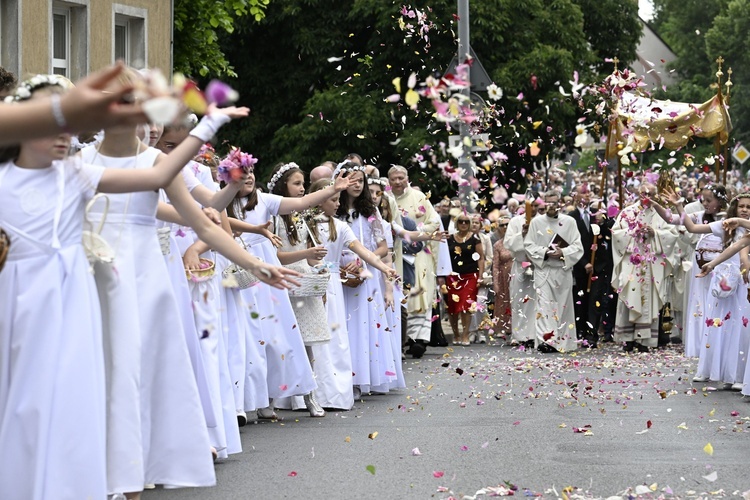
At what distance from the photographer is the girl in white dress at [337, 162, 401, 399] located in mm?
13406

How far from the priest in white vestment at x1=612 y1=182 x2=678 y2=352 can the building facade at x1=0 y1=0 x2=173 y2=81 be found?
7630mm

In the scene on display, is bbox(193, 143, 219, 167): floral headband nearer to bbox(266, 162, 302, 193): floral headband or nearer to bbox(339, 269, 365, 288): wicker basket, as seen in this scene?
bbox(266, 162, 302, 193): floral headband

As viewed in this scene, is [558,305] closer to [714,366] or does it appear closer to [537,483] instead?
[714,366]

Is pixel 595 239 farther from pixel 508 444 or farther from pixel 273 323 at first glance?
pixel 508 444

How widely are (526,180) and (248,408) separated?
21450mm

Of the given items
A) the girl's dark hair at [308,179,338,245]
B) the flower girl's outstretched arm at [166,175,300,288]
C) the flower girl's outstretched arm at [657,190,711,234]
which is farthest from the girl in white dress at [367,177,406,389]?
the flower girl's outstretched arm at [166,175,300,288]

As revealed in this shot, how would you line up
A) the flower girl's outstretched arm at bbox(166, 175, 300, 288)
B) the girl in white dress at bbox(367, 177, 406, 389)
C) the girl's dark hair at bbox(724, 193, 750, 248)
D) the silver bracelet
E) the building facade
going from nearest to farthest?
the silver bracelet, the flower girl's outstretched arm at bbox(166, 175, 300, 288), the girl's dark hair at bbox(724, 193, 750, 248), the girl in white dress at bbox(367, 177, 406, 389), the building facade

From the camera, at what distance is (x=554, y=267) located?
20828 millimetres

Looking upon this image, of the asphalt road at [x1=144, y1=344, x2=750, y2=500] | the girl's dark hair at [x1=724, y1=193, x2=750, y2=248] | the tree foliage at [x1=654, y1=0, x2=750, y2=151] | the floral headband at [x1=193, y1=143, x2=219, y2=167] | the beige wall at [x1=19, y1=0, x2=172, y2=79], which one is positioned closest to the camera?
the asphalt road at [x1=144, y1=344, x2=750, y2=500]

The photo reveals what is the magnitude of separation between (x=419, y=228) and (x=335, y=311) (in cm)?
636

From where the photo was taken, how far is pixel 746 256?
13.5 m

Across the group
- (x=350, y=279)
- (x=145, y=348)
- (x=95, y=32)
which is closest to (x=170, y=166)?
(x=145, y=348)

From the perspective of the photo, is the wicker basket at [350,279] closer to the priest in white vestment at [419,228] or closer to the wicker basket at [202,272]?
the wicker basket at [202,272]

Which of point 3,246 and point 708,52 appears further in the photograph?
point 708,52
